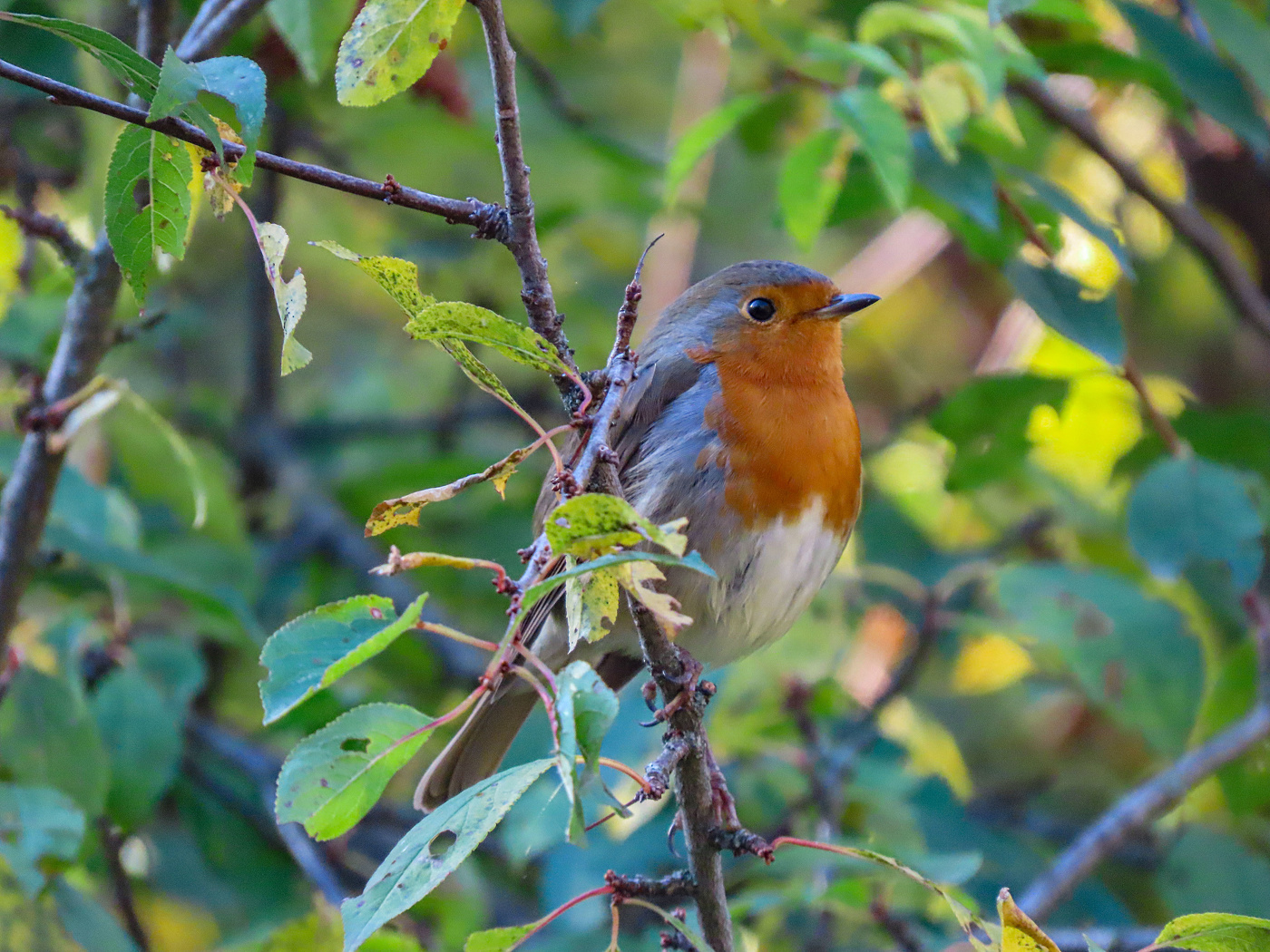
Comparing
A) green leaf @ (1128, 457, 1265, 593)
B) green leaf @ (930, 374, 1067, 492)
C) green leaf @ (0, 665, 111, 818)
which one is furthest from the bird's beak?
green leaf @ (0, 665, 111, 818)

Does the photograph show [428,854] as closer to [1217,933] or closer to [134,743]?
[1217,933]

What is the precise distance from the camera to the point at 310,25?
2416 mm

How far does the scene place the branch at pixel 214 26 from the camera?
230 cm

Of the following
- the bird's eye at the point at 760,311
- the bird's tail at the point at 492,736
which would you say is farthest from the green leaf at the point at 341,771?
the bird's eye at the point at 760,311

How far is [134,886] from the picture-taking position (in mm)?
3996

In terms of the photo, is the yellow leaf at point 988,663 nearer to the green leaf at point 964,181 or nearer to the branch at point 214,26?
the green leaf at point 964,181

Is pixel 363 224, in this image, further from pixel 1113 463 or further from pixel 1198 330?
pixel 1198 330

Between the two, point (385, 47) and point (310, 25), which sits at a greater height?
point (385, 47)

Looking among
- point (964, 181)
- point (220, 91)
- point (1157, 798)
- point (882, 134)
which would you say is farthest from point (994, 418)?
point (220, 91)

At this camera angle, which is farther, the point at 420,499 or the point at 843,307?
the point at 843,307

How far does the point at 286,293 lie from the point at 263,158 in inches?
6.7

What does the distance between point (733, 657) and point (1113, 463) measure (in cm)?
158

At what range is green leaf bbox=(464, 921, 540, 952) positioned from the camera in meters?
1.70

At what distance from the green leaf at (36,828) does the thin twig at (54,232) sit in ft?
3.25
